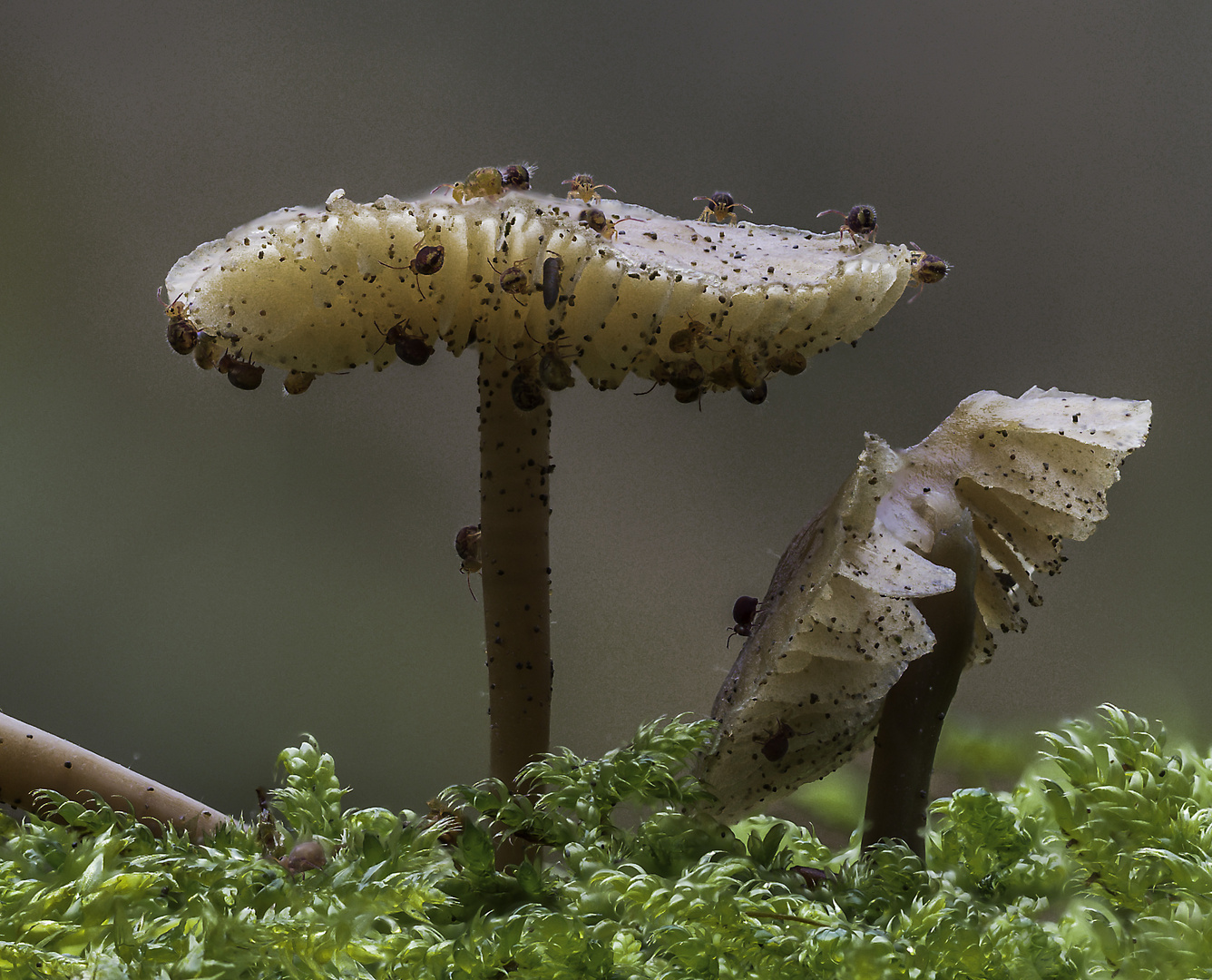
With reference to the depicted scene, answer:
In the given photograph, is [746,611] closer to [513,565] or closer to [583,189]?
[513,565]

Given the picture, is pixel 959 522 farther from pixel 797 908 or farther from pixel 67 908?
pixel 67 908

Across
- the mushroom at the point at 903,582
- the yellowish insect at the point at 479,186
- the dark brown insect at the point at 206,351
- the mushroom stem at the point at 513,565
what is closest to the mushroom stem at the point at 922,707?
the mushroom at the point at 903,582

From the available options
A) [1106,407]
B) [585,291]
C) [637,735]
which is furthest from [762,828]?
[585,291]

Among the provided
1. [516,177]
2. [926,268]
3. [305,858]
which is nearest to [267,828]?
[305,858]

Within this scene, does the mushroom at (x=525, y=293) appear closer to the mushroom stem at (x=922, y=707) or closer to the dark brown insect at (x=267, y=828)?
the mushroom stem at (x=922, y=707)

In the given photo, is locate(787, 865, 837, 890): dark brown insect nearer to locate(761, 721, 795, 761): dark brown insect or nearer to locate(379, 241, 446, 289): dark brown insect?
locate(761, 721, 795, 761): dark brown insect

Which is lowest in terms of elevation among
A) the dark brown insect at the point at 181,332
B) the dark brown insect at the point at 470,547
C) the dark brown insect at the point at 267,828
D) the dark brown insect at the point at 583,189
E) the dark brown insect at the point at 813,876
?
the dark brown insect at the point at 267,828
